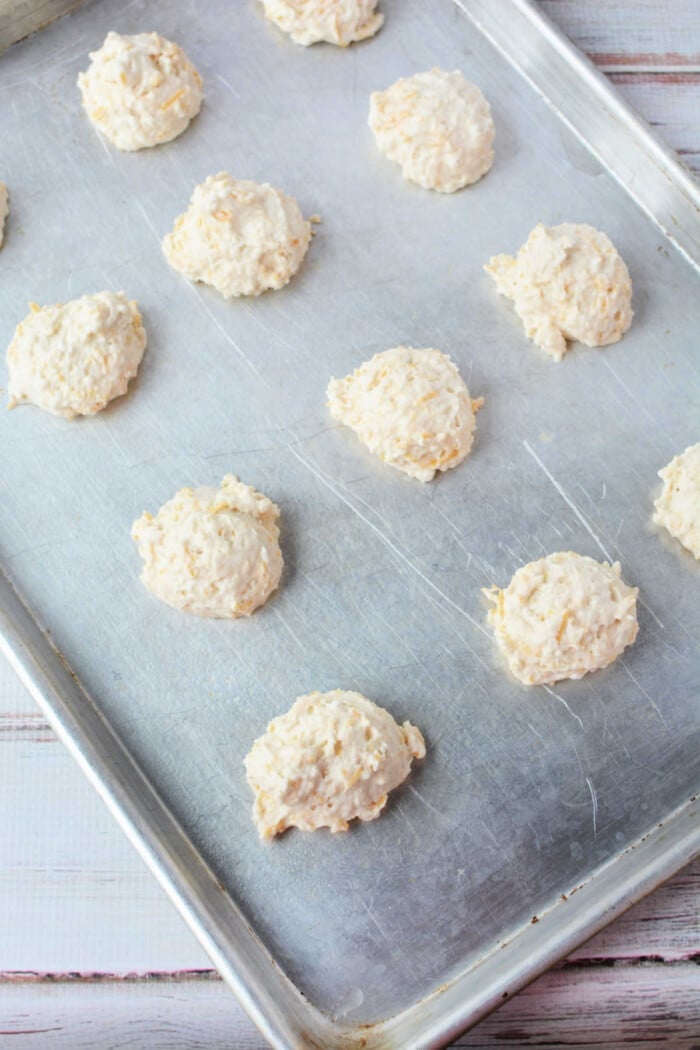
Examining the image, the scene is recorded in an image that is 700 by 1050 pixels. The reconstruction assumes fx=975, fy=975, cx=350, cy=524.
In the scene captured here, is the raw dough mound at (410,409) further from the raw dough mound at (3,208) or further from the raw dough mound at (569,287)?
the raw dough mound at (3,208)

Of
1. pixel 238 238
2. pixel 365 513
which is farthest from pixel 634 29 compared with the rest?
pixel 365 513

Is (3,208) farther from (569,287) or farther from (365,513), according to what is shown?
(569,287)

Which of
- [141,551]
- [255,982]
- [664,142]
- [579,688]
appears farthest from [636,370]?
[255,982]

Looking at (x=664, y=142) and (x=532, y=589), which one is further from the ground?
(x=664, y=142)

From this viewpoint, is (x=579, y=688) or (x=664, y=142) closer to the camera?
(x=579, y=688)

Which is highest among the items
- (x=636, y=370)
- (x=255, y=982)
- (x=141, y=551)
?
(x=141, y=551)

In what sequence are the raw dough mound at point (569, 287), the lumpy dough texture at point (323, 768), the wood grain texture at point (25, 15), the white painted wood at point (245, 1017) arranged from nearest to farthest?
the lumpy dough texture at point (323, 768), the white painted wood at point (245, 1017), the raw dough mound at point (569, 287), the wood grain texture at point (25, 15)

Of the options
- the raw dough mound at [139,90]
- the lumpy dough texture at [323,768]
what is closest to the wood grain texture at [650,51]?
the raw dough mound at [139,90]

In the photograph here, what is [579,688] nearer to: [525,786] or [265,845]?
[525,786]
